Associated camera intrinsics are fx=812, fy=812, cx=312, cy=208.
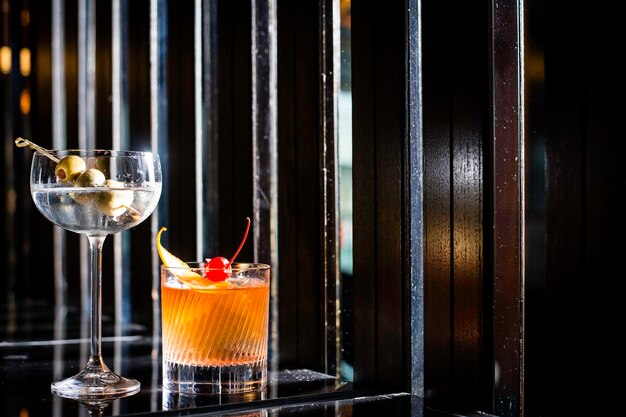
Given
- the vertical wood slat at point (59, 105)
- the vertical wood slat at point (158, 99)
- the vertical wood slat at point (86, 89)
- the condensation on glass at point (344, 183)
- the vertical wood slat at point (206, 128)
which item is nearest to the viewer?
the condensation on glass at point (344, 183)

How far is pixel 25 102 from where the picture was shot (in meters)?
3.21

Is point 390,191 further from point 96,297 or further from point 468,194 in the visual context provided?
point 96,297

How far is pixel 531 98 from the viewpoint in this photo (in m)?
1.08

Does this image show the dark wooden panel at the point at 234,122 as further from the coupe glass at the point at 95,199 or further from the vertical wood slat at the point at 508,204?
the vertical wood slat at the point at 508,204

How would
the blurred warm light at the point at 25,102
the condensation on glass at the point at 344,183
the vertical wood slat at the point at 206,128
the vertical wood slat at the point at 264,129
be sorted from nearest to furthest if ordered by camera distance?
the condensation on glass at the point at 344,183 < the vertical wood slat at the point at 264,129 < the vertical wood slat at the point at 206,128 < the blurred warm light at the point at 25,102

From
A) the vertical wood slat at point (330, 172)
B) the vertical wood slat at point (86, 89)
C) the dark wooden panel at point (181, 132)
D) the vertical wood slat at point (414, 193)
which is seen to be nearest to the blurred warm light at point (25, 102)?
the vertical wood slat at point (86, 89)

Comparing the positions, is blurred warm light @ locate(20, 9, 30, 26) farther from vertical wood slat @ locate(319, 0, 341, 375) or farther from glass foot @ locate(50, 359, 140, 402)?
glass foot @ locate(50, 359, 140, 402)

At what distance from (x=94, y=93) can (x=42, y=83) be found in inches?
20.1

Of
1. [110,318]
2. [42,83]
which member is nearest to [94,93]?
[42,83]

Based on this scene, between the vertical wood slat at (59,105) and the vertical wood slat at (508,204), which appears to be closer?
the vertical wood slat at (508,204)

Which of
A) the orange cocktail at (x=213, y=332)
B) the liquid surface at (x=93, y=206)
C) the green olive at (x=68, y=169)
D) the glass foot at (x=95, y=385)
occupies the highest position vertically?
the green olive at (x=68, y=169)

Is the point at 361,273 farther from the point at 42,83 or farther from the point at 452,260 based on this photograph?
the point at 42,83

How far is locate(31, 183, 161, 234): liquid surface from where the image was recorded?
1237mm

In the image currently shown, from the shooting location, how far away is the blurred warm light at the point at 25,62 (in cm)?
321
